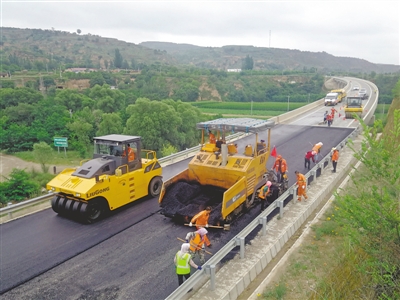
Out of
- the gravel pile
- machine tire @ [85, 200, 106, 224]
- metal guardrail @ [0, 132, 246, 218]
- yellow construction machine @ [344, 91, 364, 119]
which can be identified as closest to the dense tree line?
metal guardrail @ [0, 132, 246, 218]

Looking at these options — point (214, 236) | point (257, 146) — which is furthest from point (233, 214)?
point (257, 146)

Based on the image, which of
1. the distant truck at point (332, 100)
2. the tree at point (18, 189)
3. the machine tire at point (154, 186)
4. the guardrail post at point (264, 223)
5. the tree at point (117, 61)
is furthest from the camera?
the tree at point (117, 61)

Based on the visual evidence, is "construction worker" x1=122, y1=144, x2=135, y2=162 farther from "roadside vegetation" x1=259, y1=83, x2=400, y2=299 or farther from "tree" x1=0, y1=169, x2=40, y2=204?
"tree" x1=0, y1=169, x2=40, y2=204

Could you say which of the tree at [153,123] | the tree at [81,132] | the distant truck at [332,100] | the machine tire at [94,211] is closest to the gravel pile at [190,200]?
the machine tire at [94,211]

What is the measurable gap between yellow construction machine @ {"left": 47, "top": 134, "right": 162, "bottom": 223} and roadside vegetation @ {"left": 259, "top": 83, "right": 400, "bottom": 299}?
219 inches

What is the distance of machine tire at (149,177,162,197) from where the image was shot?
11.8 meters

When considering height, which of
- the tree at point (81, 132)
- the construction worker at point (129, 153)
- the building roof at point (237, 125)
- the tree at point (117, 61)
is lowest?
the tree at point (81, 132)

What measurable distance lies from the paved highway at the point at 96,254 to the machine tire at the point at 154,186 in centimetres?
31

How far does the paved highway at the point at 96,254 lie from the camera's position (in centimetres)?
698

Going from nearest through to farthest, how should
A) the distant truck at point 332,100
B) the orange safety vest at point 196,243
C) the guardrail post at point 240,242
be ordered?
1. the orange safety vest at point 196,243
2. the guardrail post at point 240,242
3. the distant truck at point 332,100

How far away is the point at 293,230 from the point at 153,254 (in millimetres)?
4055

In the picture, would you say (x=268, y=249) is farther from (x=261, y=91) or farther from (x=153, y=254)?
(x=261, y=91)

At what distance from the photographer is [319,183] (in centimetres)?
1304

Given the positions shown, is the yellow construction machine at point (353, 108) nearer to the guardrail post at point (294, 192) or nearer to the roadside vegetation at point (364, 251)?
the guardrail post at point (294, 192)
